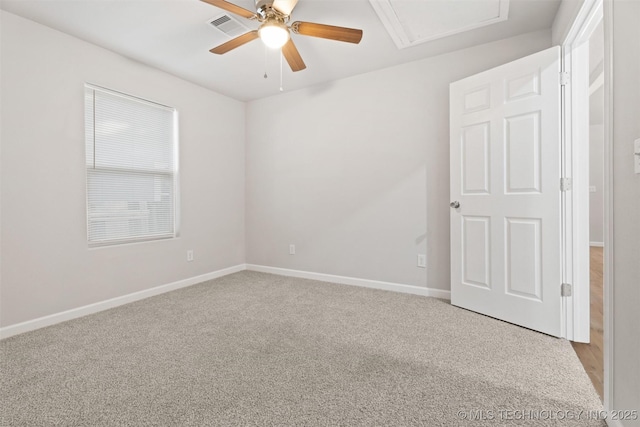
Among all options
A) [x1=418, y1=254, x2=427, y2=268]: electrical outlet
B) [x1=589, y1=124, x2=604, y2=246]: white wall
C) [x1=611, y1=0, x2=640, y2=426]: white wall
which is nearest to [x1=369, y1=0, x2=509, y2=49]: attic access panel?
[x1=611, y1=0, x2=640, y2=426]: white wall

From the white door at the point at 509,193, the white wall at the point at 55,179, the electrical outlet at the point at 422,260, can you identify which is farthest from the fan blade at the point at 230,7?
the electrical outlet at the point at 422,260

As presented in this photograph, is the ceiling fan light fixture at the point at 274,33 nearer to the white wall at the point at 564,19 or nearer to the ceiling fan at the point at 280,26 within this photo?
the ceiling fan at the point at 280,26

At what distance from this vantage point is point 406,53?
117 inches

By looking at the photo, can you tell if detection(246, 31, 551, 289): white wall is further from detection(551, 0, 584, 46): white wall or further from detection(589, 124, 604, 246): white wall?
detection(589, 124, 604, 246): white wall

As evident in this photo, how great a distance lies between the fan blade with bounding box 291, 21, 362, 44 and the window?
2.00 m

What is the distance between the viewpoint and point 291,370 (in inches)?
68.9

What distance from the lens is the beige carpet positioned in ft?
4.58

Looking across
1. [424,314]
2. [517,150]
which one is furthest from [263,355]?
[517,150]

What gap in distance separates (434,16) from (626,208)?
1911 millimetres

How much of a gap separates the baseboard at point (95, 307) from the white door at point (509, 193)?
285 centimetres

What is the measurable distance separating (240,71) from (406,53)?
5.65 feet

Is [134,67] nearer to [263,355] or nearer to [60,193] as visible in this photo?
[60,193]

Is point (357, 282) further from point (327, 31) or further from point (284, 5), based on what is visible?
point (284, 5)

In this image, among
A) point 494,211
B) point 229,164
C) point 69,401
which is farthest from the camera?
point 229,164
